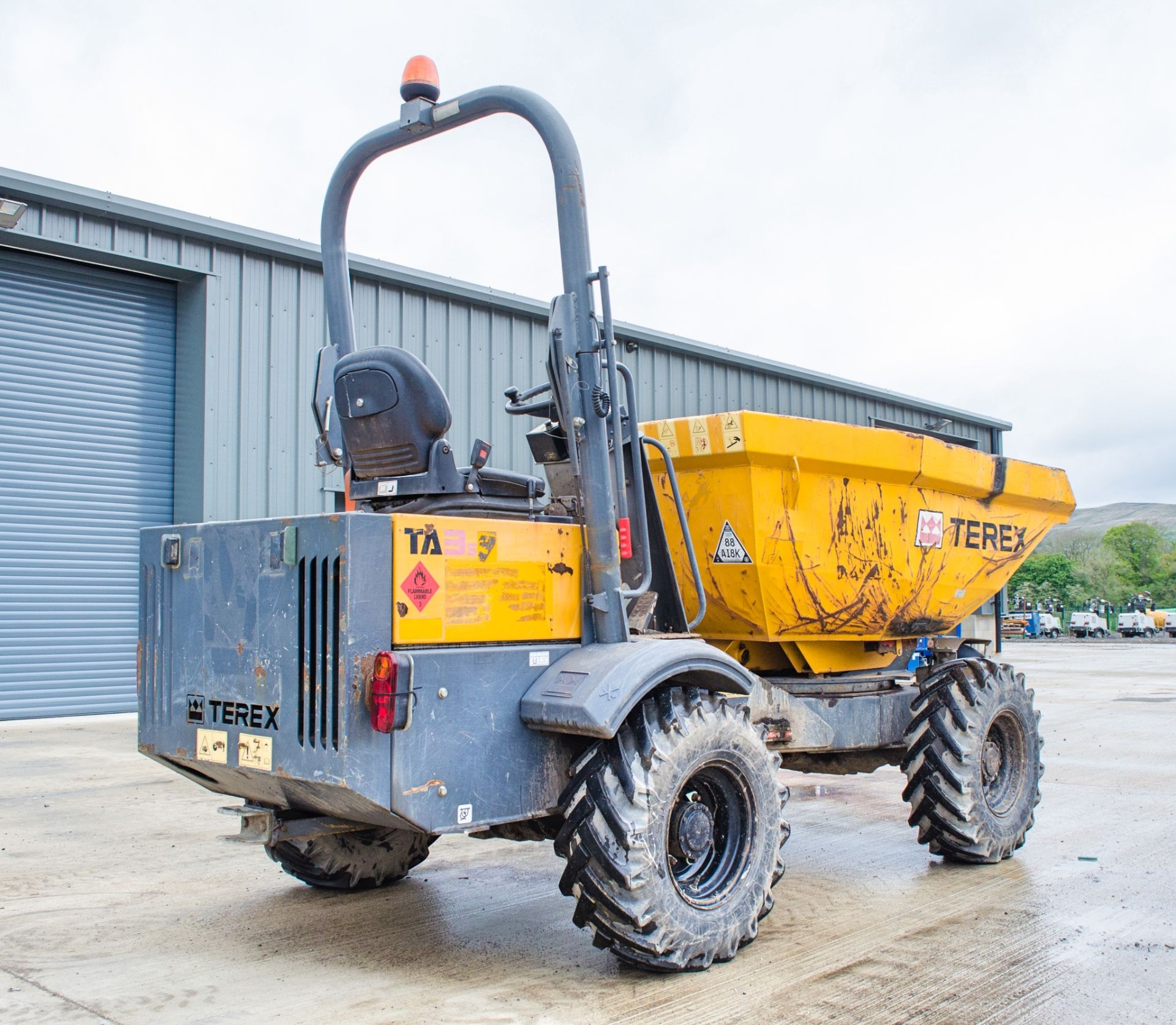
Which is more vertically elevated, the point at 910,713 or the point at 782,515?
the point at 782,515

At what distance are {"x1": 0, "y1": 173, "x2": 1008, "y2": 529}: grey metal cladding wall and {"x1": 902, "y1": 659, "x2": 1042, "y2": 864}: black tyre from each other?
23.3 feet

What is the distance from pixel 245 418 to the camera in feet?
44.7

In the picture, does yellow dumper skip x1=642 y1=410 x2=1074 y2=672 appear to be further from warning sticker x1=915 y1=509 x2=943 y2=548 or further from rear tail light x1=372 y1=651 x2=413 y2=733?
rear tail light x1=372 y1=651 x2=413 y2=733

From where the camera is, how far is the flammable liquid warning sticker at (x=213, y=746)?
424cm

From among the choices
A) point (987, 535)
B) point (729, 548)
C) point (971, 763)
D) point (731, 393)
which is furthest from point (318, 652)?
point (731, 393)

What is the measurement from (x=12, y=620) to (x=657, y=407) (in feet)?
32.2

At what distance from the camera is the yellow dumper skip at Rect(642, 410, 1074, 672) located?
561cm

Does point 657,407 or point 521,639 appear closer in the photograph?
point 521,639

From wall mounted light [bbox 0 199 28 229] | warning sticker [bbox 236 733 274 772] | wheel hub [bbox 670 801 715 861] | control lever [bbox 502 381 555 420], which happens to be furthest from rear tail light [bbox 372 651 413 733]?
wall mounted light [bbox 0 199 28 229]

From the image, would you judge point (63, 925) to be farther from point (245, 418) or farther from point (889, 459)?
point (245, 418)

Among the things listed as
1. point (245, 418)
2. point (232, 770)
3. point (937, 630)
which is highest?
point (245, 418)

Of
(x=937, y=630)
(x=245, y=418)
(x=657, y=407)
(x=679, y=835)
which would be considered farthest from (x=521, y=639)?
(x=657, y=407)

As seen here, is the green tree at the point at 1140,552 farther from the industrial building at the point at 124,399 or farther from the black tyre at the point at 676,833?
the black tyre at the point at 676,833

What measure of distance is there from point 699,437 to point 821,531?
82 centimetres
